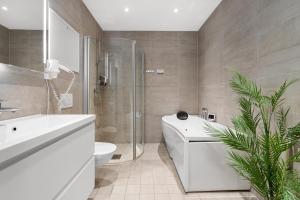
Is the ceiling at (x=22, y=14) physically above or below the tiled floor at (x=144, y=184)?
above

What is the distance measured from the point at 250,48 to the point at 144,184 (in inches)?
72.9

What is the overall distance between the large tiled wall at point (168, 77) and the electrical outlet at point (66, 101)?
1.75 meters

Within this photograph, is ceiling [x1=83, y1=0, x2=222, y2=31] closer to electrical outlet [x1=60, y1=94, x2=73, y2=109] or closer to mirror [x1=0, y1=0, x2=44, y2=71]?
mirror [x1=0, y1=0, x2=44, y2=71]

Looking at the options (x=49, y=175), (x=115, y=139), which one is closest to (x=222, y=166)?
(x=49, y=175)

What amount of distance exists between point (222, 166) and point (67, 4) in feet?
7.88

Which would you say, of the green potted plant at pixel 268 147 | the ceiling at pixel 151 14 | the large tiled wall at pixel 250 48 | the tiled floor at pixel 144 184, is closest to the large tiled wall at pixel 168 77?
the ceiling at pixel 151 14

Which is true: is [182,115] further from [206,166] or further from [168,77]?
[206,166]

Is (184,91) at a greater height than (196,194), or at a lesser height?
greater

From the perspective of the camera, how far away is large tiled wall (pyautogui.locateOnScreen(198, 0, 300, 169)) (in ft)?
4.37

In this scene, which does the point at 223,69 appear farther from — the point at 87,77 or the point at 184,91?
the point at 87,77

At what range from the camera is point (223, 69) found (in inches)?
98.7

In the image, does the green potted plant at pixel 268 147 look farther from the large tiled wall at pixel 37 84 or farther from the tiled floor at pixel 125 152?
the tiled floor at pixel 125 152

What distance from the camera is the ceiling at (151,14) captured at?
100 inches

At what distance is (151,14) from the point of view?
2.88 meters
